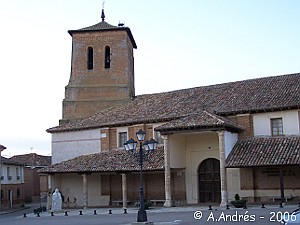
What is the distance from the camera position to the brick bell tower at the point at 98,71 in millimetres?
41156

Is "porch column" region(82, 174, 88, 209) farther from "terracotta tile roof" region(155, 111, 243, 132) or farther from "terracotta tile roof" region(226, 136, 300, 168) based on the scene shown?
"terracotta tile roof" region(226, 136, 300, 168)

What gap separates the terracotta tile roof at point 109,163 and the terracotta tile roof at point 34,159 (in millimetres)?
26175

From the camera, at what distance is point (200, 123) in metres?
28.7

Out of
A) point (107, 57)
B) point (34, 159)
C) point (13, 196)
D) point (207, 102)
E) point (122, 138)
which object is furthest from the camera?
point (34, 159)

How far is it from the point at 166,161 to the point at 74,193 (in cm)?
985

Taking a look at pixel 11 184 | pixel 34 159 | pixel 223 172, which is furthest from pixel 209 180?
pixel 34 159

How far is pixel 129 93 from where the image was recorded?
40875mm

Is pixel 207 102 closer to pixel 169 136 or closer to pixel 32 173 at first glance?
pixel 169 136

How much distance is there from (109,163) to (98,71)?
11.6m

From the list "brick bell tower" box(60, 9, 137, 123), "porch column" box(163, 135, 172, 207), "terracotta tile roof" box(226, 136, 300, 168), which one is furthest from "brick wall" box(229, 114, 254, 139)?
"brick bell tower" box(60, 9, 137, 123)

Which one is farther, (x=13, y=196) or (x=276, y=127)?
(x=13, y=196)

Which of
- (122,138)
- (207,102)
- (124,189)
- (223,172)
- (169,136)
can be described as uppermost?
(207,102)

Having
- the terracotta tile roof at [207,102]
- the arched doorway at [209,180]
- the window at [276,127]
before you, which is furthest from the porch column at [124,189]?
the window at [276,127]

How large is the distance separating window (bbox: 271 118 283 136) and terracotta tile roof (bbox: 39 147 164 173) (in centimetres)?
729
